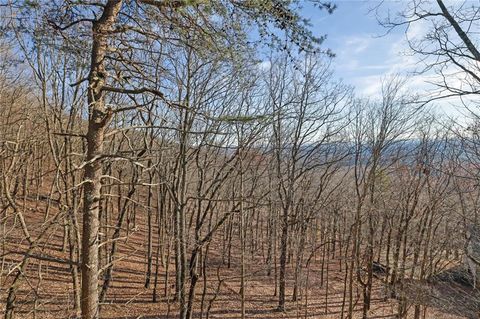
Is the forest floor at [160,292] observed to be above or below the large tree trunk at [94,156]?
below

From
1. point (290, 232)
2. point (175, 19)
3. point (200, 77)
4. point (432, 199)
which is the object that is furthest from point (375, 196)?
point (175, 19)

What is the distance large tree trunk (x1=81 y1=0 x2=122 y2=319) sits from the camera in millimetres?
3182

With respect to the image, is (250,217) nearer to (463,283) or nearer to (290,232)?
(290,232)

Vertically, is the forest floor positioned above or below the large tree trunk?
below

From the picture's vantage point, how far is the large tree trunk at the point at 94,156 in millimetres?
3182

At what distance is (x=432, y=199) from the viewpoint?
1411 centimetres

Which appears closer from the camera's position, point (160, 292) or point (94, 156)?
point (94, 156)

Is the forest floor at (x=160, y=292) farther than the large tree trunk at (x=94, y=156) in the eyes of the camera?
Yes

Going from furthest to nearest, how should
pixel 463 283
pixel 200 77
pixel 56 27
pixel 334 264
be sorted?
1. pixel 334 264
2. pixel 463 283
3. pixel 200 77
4. pixel 56 27

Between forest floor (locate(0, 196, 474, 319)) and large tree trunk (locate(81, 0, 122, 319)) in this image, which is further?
forest floor (locate(0, 196, 474, 319))

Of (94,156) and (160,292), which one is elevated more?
(94,156)

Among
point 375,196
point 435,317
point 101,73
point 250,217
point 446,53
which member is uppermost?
point 446,53

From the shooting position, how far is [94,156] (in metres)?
3.20

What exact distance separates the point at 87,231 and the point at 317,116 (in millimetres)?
11284
